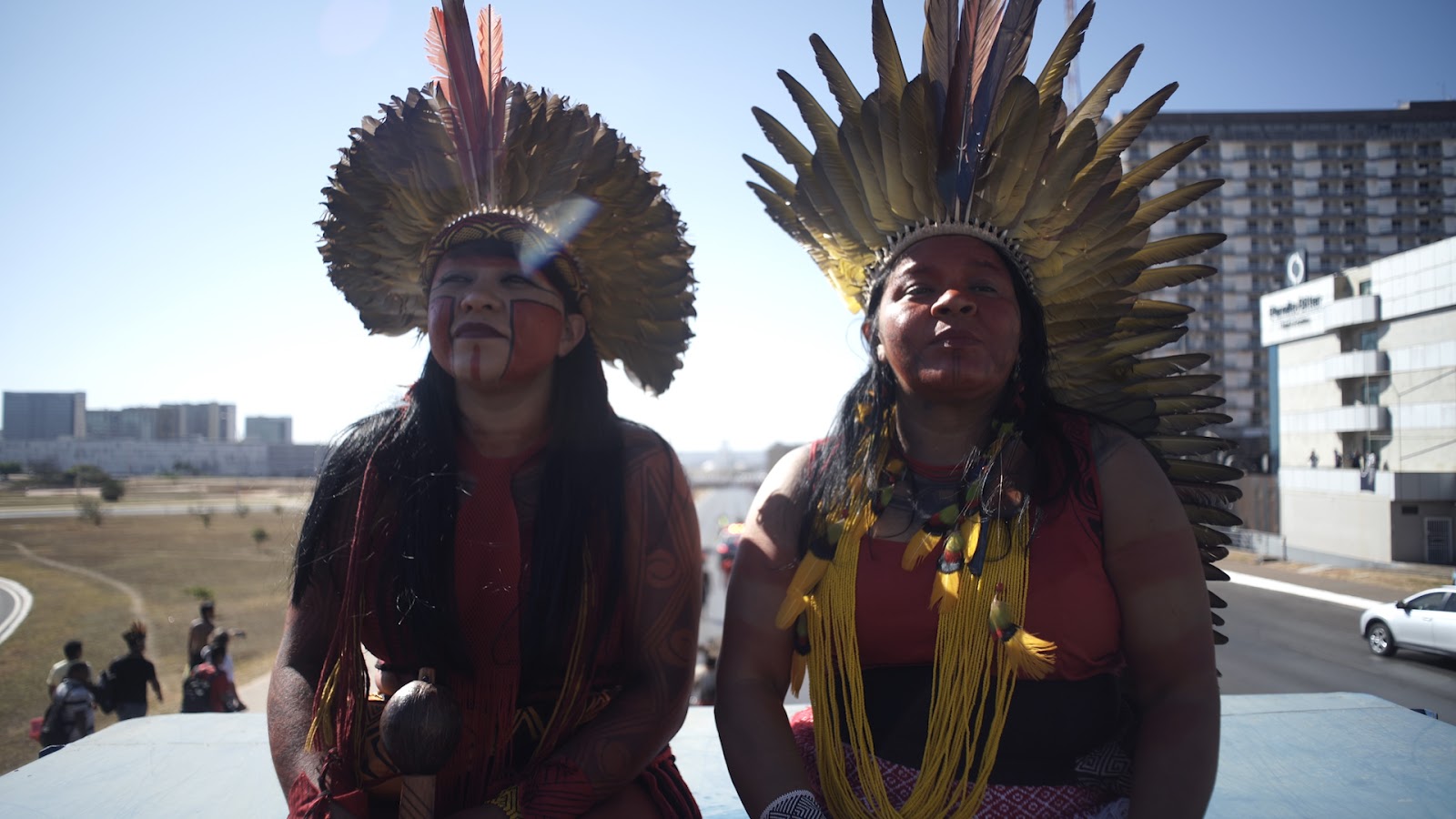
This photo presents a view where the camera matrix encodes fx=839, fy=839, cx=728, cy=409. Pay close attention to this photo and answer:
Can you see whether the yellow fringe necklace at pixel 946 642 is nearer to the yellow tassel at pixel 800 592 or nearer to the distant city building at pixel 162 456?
the yellow tassel at pixel 800 592

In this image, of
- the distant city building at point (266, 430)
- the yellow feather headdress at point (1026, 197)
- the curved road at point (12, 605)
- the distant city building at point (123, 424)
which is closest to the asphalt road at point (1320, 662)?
the yellow feather headdress at point (1026, 197)

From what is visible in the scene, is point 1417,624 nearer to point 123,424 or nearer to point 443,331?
point 443,331

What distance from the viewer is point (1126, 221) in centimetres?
240

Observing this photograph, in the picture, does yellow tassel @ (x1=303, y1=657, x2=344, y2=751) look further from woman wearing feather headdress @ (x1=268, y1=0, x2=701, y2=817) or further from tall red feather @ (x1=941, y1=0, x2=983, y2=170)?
tall red feather @ (x1=941, y1=0, x2=983, y2=170)

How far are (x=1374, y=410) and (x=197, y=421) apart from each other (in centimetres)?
6956

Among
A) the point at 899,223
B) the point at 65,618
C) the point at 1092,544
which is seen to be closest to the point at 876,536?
the point at 1092,544

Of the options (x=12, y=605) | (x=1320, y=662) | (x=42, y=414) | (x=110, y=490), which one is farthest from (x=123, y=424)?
(x=1320, y=662)

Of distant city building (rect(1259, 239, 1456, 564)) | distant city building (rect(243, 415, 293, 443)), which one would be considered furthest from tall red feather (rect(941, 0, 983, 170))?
distant city building (rect(243, 415, 293, 443))

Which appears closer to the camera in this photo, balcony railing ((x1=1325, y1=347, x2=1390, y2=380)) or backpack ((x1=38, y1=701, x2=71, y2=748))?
backpack ((x1=38, y1=701, x2=71, y2=748))

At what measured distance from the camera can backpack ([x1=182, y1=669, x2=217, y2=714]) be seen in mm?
7684

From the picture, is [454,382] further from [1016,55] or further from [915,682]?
[1016,55]

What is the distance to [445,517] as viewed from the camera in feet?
7.73

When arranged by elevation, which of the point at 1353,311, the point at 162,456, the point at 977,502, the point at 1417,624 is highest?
the point at 1353,311

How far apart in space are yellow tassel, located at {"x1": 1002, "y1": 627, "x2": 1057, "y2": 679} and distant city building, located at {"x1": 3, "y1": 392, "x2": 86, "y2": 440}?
168ft
